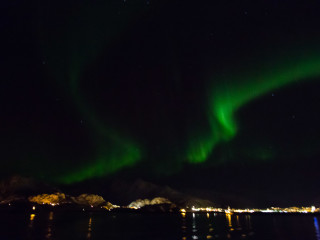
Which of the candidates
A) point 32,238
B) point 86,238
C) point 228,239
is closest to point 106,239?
point 86,238

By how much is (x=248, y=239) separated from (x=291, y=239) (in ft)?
37.4

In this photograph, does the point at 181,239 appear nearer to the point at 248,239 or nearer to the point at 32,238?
the point at 248,239

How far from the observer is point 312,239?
63.4 metres

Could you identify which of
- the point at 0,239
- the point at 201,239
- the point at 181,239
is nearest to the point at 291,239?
the point at 201,239

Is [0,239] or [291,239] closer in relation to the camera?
[0,239]

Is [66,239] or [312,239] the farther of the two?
[312,239]

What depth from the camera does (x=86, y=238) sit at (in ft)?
206

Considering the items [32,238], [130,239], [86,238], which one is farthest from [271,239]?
[32,238]

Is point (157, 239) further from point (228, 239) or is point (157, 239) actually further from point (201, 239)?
point (228, 239)

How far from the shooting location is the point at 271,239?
64000 millimetres

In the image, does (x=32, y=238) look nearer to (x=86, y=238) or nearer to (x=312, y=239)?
(x=86, y=238)

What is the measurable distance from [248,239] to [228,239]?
16.3 ft

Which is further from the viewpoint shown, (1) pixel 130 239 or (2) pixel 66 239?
(1) pixel 130 239

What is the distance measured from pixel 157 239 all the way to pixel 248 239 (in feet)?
64.9
